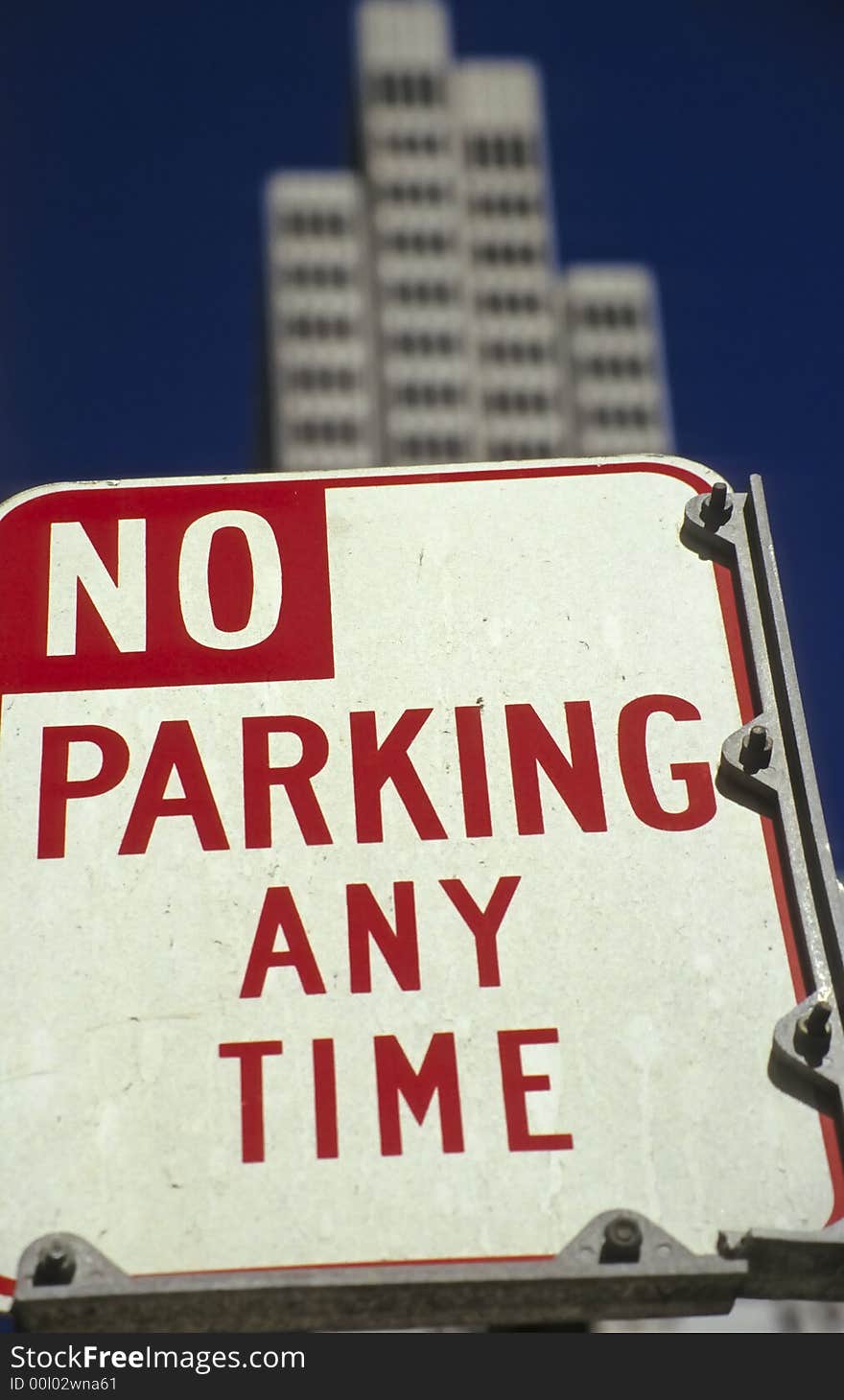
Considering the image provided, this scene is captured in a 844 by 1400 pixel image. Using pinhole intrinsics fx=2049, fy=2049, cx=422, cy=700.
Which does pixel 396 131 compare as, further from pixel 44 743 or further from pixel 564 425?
pixel 44 743

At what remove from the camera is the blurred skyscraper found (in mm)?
113250

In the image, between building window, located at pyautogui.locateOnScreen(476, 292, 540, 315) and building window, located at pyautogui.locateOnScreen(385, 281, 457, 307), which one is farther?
building window, located at pyautogui.locateOnScreen(476, 292, 540, 315)

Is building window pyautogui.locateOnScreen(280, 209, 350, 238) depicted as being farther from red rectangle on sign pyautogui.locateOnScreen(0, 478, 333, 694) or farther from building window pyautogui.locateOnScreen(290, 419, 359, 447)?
red rectangle on sign pyautogui.locateOnScreen(0, 478, 333, 694)

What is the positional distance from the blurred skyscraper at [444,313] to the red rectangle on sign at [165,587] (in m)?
106

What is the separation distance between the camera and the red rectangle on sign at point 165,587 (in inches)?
141

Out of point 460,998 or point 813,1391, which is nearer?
point 813,1391

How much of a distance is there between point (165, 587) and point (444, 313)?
114 meters

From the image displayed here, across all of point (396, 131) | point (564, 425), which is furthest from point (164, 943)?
point (396, 131)

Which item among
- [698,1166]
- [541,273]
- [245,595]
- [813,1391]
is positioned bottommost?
[813,1391]

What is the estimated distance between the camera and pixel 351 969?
320 centimetres

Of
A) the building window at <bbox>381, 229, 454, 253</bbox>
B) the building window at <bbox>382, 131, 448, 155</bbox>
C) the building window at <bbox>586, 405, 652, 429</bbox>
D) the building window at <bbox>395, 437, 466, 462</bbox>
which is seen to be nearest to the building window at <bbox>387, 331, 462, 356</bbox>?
the building window at <bbox>395, 437, 466, 462</bbox>

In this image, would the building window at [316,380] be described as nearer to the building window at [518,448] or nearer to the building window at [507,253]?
the building window at [518,448]

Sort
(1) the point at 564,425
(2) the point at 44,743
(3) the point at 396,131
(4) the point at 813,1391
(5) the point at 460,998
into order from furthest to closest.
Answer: (3) the point at 396,131
(1) the point at 564,425
(2) the point at 44,743
(5) the point at 460,998
(4) the point at 813,1391

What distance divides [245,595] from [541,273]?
382 ft
